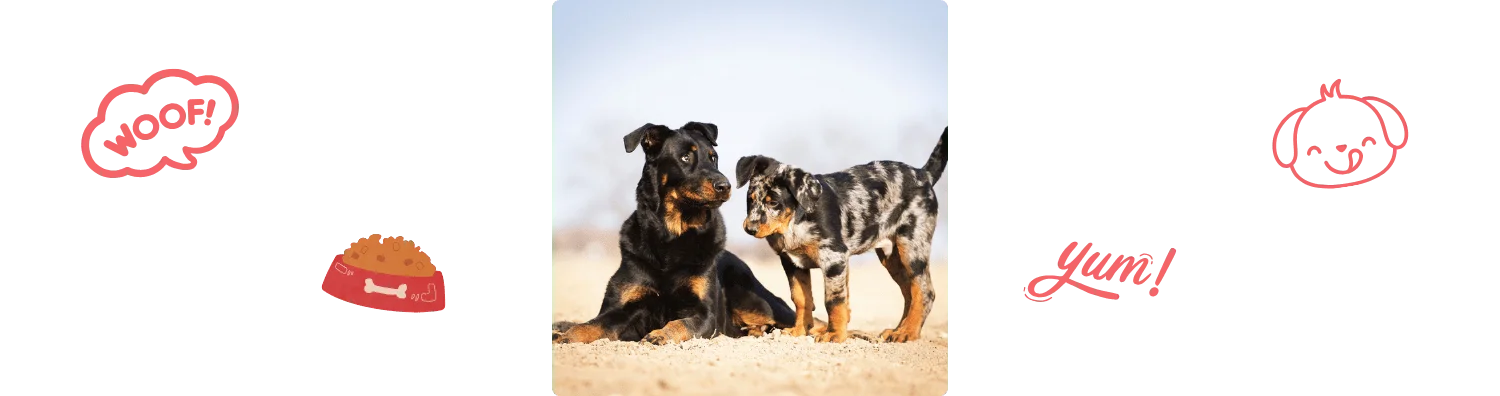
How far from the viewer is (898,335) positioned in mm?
7469

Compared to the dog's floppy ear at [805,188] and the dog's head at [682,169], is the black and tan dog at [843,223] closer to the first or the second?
the dog's floppy ear at [805,188]

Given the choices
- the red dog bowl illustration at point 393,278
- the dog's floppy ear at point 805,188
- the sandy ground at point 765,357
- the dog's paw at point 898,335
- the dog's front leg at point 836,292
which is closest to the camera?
the sandy ground at point 765,357

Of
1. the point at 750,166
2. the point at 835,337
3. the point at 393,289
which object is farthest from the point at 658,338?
the point at 393,289

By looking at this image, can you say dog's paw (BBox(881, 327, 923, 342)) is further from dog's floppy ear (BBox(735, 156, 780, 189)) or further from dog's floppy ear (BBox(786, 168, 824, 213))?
dog's floppy ear (BBox(735, 156, 780, 189))

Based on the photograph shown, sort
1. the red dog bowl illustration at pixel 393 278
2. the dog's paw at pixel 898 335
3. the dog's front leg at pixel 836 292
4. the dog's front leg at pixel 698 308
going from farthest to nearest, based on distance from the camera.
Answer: the red dog bowl illustration at pixel 393 278 < the dog's front leg at pixel 698 308 < the dog's paw at pixel 898 335 < the dog's front leg at pixel 836 292

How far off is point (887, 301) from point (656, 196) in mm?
1208

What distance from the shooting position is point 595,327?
25.0 feet

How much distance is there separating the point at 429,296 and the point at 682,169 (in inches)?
61.9

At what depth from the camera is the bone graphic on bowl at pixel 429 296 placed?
7.84m

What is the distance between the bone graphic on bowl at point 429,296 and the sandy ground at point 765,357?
2.34ft

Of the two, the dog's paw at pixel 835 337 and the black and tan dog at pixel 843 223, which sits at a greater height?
the black and tan dog at pixel 843 223

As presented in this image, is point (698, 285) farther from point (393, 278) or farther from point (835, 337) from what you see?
point (393, 278)

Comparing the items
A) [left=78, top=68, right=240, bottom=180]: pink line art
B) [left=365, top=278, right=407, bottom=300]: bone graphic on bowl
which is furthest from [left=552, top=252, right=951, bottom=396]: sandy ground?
[left=78, top=68, right=240, bottom=180]: pink line art
